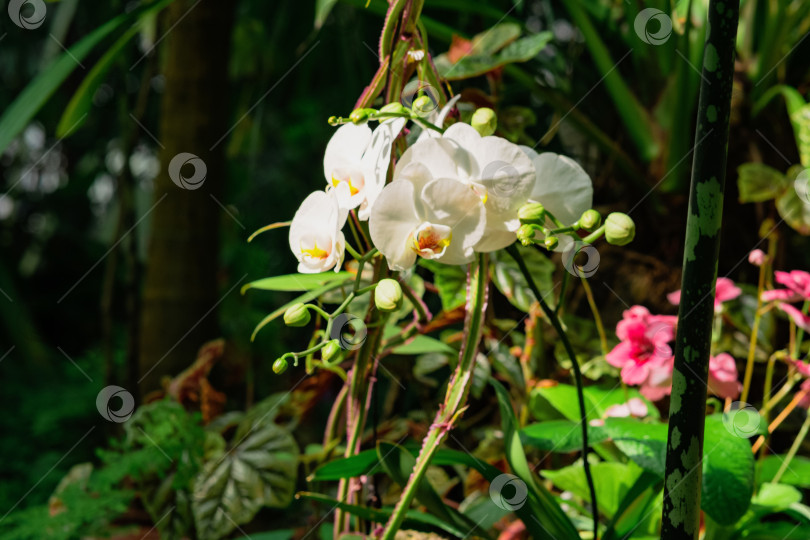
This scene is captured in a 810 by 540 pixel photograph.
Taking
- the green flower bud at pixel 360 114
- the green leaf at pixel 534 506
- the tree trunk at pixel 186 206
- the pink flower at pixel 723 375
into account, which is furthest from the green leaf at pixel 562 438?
the tree trunk at pixel 186 206

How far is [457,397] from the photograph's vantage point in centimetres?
40

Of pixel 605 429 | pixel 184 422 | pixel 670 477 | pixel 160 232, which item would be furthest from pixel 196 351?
pixel 670 477

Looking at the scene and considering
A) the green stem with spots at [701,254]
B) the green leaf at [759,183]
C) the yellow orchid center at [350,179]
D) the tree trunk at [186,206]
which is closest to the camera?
the green stem with spots at [701,254]

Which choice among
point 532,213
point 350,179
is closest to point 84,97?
point 350,179

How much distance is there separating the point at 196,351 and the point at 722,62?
105 cm

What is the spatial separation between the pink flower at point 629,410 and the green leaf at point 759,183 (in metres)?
0.35

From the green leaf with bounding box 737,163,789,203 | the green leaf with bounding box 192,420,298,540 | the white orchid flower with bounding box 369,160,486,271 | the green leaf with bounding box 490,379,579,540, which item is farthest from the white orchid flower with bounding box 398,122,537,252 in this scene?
the green leaf with bounding box 737,163,789,203

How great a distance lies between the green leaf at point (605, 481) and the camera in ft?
1.98

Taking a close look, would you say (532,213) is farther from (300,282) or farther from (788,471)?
(788,471)

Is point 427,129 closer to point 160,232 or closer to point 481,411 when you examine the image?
point 481,411

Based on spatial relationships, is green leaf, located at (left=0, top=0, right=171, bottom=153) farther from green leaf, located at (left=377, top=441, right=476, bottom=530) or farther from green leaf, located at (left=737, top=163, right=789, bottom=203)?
green leaf, located at (left=737, top=163, right=789, bottom=203)

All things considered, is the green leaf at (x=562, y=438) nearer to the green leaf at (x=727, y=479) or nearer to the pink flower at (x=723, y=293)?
the green leaf at (x=727, y=479)

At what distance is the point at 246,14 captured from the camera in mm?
2039

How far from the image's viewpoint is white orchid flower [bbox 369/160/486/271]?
0.36m
